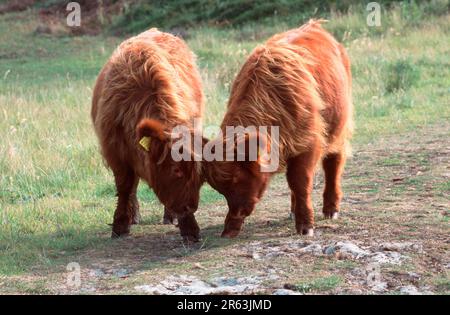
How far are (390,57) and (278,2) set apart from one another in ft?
28.9

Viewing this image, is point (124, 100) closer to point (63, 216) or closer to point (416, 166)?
point (63, 216)

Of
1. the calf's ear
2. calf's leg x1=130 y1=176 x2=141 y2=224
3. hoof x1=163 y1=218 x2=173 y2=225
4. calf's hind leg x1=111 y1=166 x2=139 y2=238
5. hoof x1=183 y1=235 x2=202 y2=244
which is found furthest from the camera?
hoof x1=163 y1=218 x2=173 y2=225

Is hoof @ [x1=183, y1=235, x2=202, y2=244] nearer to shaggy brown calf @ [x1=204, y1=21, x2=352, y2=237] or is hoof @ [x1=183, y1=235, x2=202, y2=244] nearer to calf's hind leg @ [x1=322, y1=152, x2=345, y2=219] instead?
shaggy brown calf @ [x1=204, y1=21, x2=352, y2=237]

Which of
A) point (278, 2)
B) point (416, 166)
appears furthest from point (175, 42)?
point (278, 2)

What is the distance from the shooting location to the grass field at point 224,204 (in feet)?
19.1

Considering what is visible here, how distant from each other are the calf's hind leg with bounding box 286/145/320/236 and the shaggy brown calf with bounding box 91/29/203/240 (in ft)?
2.76

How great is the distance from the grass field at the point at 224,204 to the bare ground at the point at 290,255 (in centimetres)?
2

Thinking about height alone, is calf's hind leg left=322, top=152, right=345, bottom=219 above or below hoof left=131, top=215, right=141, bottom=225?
above

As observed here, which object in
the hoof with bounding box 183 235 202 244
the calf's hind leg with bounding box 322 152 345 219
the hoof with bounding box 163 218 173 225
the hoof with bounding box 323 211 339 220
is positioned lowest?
the hoof with bounding box 163 218 173 225

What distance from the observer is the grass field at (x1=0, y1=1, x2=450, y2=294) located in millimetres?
5828

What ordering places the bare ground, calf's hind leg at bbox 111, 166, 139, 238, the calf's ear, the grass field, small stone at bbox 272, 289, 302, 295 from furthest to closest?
calf's hind leg at bbox 111, 166, 139, 238 < the calf's ear < the grass field < the bare ground < small stone at bbox 272, 289, 302, 295

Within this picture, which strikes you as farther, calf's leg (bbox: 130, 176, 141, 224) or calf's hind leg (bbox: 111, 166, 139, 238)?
calf's leg (bbox: 130, 176, 141, 224)

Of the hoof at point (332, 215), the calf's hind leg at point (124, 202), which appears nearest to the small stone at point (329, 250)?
the hoof at point (332, 215)

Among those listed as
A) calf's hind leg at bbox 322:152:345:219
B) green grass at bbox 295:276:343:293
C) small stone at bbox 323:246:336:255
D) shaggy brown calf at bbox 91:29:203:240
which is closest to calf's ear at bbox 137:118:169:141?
shaggy brown calf at bbox 91:29:203:240
